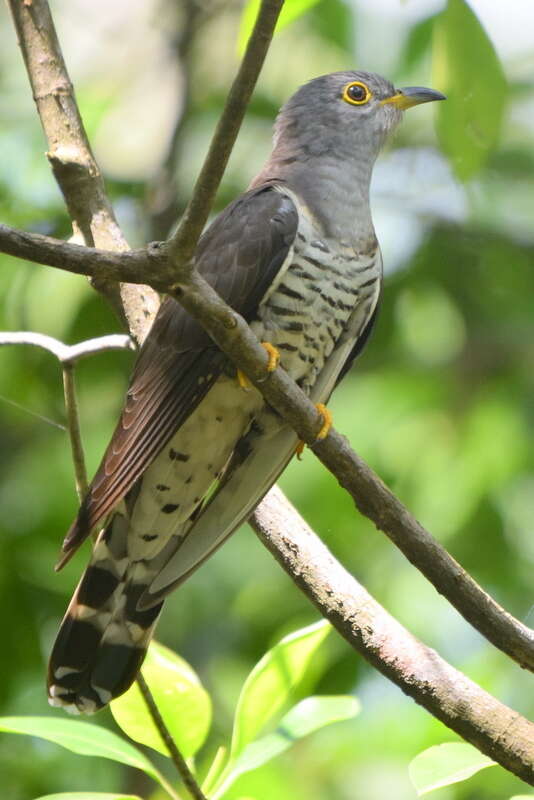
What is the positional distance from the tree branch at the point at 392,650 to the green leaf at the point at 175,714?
1.41ft

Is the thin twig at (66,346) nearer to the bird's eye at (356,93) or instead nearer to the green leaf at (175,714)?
the green leaf at (175,714)

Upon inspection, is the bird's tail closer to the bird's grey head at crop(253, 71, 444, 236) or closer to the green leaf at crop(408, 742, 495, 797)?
the green leaf at crop(408, 742, 495, 797)

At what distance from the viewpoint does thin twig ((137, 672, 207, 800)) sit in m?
2.29

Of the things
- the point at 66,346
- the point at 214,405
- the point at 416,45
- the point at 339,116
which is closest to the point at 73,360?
the point at 66,346

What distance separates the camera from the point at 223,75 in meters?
5.28

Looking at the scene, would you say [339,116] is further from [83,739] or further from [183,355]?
[83,739]

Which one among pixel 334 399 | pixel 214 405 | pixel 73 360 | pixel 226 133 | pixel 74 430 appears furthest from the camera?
pixel 334 399

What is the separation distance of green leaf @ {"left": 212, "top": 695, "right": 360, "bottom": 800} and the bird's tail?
49 centimetres

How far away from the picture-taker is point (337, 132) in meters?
3.62

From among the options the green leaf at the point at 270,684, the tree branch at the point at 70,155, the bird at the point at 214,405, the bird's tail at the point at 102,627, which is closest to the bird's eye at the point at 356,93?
the bird at the point at 214,405

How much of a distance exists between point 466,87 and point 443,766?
1409mm

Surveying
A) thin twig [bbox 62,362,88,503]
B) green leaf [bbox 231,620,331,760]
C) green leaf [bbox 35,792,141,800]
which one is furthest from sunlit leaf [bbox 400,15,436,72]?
green leaf [bbox 35,792,141,800]

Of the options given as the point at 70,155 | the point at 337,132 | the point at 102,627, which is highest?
the point at 337,132

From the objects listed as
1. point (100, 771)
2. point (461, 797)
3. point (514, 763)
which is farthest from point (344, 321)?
point (100, 771)
